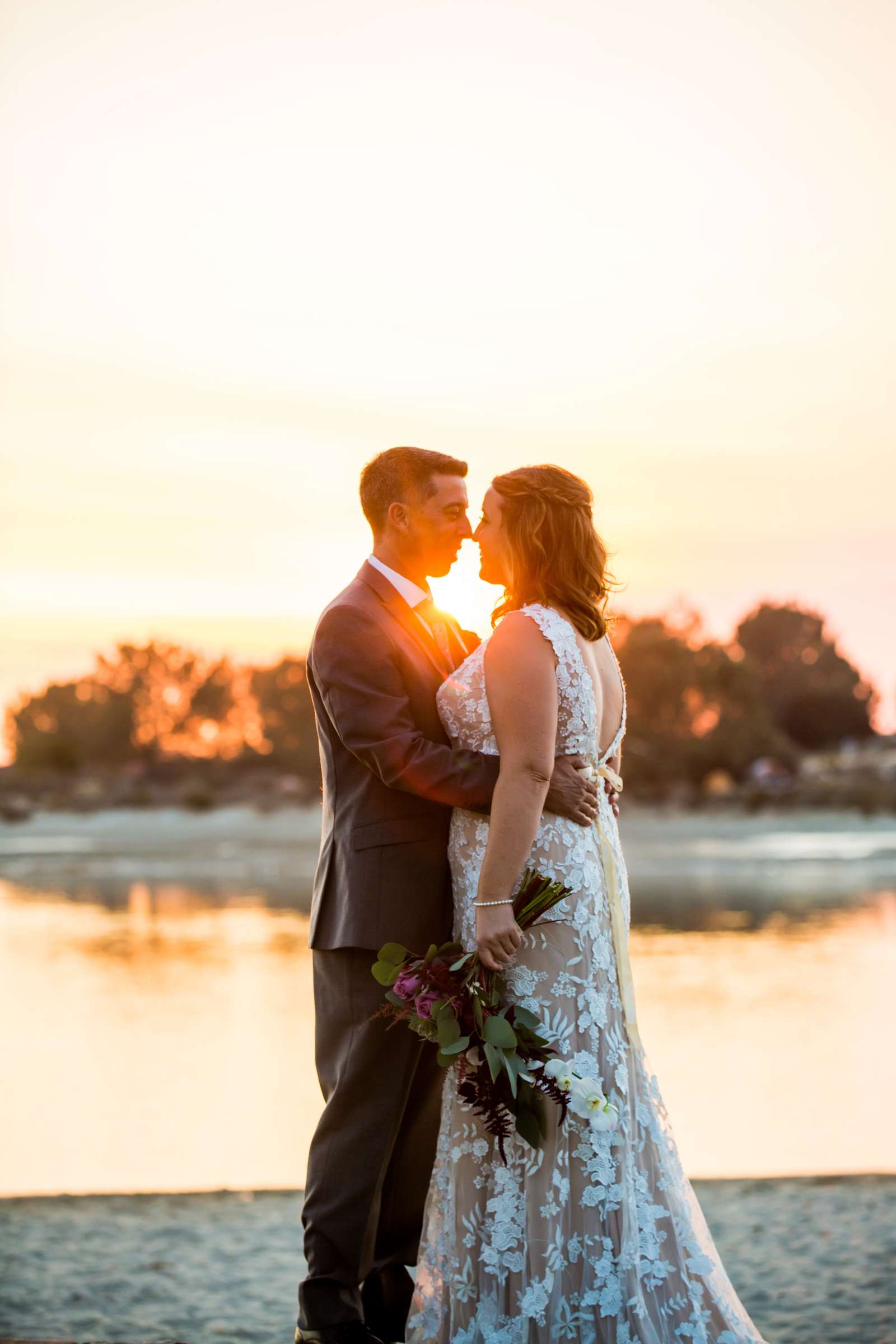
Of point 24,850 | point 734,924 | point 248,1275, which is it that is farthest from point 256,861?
point 248,1275

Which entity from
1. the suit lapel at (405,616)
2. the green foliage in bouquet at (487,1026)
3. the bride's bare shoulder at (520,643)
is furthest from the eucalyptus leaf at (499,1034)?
the suit lapel at (405,616)

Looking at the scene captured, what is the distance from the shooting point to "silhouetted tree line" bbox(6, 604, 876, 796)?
41.8 meters

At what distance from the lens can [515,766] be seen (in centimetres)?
332

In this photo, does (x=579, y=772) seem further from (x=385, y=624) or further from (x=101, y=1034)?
(x=101, y=1034)

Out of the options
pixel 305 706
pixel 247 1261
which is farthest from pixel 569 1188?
pixel 305 706

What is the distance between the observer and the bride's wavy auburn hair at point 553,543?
11.2ft

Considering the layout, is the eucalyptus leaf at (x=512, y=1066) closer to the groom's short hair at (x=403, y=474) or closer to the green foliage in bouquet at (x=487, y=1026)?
the green foliage in bouquet at (x=487, y=1026)

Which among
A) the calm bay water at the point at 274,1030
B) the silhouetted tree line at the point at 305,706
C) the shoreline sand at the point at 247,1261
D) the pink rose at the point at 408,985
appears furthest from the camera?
the silhouetted tree line at the point at 305,706

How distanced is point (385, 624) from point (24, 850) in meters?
26.1

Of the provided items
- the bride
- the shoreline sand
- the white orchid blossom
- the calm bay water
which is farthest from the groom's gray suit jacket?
the calm bay water

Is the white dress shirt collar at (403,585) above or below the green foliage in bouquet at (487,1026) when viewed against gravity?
above

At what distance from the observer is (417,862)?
369 centimetres

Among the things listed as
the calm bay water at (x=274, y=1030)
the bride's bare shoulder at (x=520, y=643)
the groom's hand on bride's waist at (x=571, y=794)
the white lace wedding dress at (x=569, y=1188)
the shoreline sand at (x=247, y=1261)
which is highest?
the bride's bare shoulder at (x=520, y=643)

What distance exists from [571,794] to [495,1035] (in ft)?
1.91
